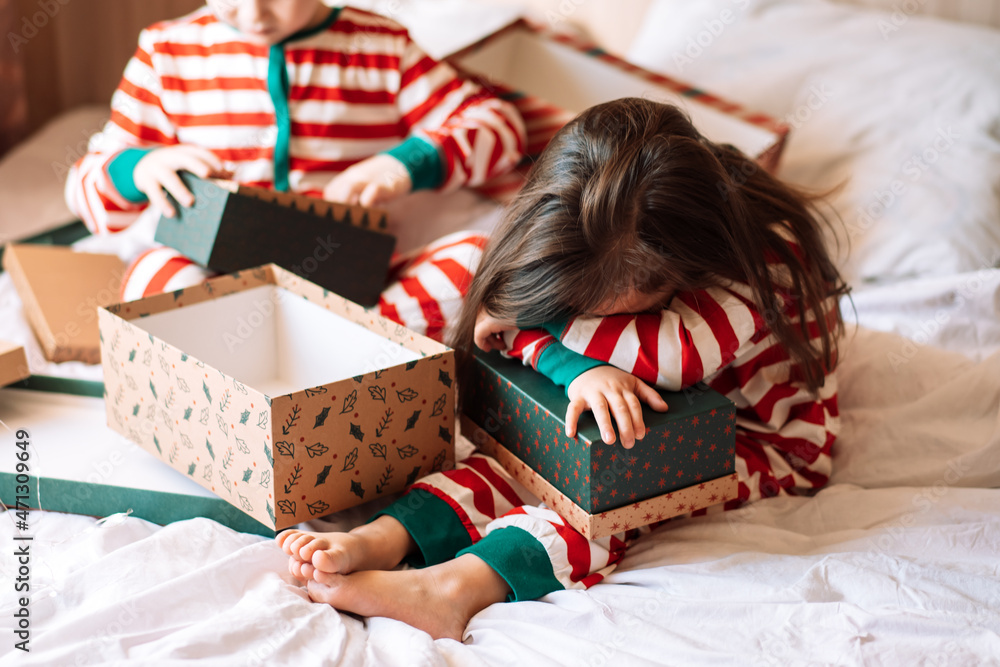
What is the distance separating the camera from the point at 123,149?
1235 mm

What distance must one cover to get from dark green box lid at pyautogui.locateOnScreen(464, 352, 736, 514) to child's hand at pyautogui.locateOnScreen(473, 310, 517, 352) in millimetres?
59

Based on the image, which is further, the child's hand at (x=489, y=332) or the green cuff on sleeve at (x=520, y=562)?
the child's hand at (x=489, y=332)

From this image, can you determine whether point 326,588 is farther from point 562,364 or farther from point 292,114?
point 292,114

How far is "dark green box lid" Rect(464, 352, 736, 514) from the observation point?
77 centimetres

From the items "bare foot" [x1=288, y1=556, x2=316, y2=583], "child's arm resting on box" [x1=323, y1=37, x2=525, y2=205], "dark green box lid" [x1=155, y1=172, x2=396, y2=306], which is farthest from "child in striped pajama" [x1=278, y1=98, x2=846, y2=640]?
"child's arm resting on box" [x1=323, y1=37, x2=525, y2=205]

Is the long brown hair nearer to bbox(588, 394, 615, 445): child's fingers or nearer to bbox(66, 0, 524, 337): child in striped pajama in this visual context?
bbox(588, 394, 615, 445): child's fingers

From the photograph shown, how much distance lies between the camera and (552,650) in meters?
0.69

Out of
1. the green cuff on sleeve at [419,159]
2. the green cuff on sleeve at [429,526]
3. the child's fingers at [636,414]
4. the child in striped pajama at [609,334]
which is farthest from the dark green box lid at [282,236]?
the child's fingers at [636,414]

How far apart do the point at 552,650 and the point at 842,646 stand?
223 mm

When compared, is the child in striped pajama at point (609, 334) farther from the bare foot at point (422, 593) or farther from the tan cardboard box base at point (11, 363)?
the tan cardboard box base at point (11, 363)

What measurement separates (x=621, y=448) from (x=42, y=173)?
1413 mm

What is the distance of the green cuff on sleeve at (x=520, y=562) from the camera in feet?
2.52

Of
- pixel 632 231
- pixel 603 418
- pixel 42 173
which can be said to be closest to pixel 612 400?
pixel 603 418

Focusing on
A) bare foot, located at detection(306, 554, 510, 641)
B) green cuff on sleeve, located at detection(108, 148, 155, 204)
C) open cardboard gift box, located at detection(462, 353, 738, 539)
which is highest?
green cuff on sleeve, located at detection(108, 148, 155, 204)
